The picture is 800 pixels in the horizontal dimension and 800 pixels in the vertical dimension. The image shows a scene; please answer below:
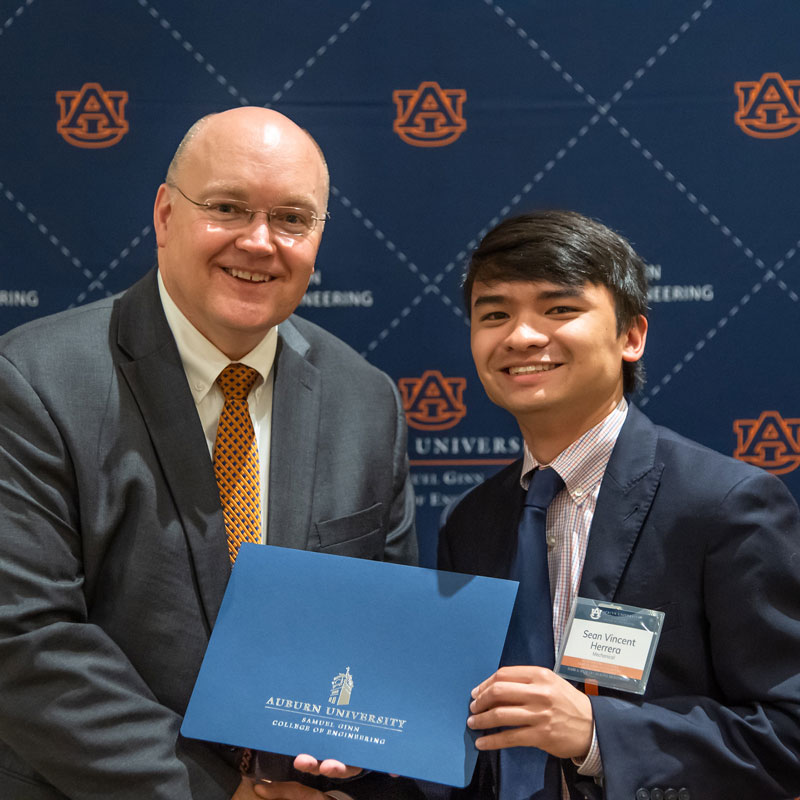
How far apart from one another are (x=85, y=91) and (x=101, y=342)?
1045 mm

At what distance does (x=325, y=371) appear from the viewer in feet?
6.77

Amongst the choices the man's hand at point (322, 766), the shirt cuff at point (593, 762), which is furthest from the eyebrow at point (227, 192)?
the shirt cuff at point (593, 762)

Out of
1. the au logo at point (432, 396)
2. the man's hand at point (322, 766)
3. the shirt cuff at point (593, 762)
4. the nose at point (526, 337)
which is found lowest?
the man's hand at point (322, 766)

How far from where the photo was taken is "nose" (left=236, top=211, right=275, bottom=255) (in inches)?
71.9

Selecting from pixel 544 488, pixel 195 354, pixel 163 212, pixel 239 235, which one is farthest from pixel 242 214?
pixel 544 488

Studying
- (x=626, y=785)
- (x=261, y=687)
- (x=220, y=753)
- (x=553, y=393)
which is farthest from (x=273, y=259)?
(x=626, y=785)

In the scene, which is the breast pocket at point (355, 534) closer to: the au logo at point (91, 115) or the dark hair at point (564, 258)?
the dark hair at point (564, 258)

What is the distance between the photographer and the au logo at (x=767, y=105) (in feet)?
8.32

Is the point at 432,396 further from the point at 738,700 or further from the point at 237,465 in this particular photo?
the point at 738,700

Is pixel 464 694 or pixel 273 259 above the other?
pixel 273 259

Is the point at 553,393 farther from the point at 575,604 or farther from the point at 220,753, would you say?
the point at 220,753

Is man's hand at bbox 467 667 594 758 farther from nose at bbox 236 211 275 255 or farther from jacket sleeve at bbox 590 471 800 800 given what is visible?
nose at bbox 236 211 275 255

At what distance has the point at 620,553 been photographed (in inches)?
63.7

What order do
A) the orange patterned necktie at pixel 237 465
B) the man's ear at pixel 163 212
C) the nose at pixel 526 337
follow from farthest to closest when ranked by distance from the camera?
the man's ear at pixel 163 212 → the orange patterned necktie at pixel 237 465 → the nose at pixel 526 337
